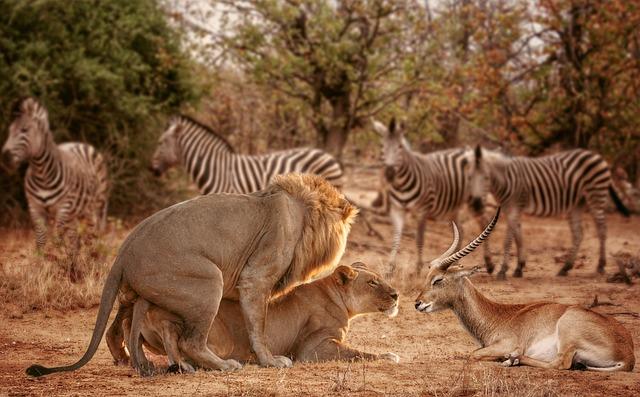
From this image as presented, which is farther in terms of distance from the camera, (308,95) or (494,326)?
(308,95)

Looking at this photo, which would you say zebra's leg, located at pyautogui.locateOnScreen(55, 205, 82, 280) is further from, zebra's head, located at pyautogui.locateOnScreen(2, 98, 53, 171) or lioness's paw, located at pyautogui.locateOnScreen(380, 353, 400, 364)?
lioness's paw, located at pyautogui.locateOnScreen(380, 353, 400, 364)

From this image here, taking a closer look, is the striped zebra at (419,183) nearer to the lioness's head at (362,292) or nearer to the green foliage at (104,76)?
the green foliage at (104,76)

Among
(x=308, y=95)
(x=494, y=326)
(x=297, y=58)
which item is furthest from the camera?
(x=308, y=95)

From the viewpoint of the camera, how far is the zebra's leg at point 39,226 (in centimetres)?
1116

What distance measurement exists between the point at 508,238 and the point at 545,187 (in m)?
1.27

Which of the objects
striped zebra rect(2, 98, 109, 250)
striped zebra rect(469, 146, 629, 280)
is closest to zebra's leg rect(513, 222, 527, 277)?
striped zebra rect(469, 146, 629, 280)

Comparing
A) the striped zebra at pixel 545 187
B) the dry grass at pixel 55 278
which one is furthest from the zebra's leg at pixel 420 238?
the dry grass at pixel 55 278

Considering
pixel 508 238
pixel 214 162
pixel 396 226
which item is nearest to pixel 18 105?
pixel 214 162

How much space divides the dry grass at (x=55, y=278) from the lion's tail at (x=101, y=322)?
113 inches

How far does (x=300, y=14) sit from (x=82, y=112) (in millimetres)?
4007

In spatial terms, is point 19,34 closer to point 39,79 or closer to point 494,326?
point 39,79

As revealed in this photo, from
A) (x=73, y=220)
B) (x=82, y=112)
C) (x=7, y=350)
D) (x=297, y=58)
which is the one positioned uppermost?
(x=297, y=58)

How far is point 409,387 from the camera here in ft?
19.3

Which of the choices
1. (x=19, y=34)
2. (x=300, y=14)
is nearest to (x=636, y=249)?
(x=300, y=14)
